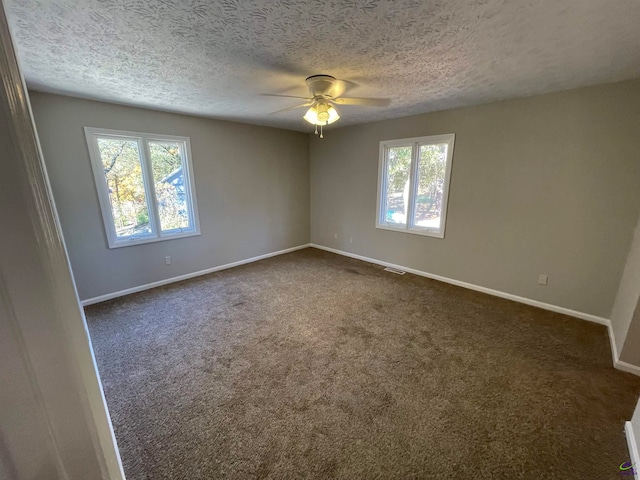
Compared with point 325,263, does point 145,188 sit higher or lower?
higher

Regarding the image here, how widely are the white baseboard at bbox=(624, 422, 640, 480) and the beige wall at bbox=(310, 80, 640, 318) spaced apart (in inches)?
64.8

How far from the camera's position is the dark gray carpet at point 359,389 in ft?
4.87

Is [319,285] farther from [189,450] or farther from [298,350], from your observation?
[189,450]

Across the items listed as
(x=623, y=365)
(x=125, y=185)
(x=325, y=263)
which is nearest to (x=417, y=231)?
(x=325, y=263)

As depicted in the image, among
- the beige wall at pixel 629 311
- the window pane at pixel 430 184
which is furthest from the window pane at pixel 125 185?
the beige wall at pixel 629 311

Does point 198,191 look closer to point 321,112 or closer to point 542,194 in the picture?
point 321,112

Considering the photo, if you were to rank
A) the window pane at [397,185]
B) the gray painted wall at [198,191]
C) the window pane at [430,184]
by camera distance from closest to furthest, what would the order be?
the gray painted wall at [198,191]
the window pane at [430,184]
the window pane at [397,185]

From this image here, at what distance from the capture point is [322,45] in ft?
5.91

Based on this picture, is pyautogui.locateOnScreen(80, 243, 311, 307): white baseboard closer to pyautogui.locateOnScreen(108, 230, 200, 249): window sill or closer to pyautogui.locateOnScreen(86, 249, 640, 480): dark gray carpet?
pyautogui.locateOnScreen(86, 249, 640, 480): dark gray carpet

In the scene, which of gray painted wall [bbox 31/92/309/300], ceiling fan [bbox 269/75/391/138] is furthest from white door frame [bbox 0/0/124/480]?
gray painted wall [bbox 31/92/309/300]

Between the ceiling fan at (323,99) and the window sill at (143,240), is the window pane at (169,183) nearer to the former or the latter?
the window sill at (143,240)

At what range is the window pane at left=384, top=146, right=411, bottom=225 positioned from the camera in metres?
4.11

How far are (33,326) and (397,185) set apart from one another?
4347mm

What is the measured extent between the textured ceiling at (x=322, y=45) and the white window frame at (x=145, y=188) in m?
0.59
